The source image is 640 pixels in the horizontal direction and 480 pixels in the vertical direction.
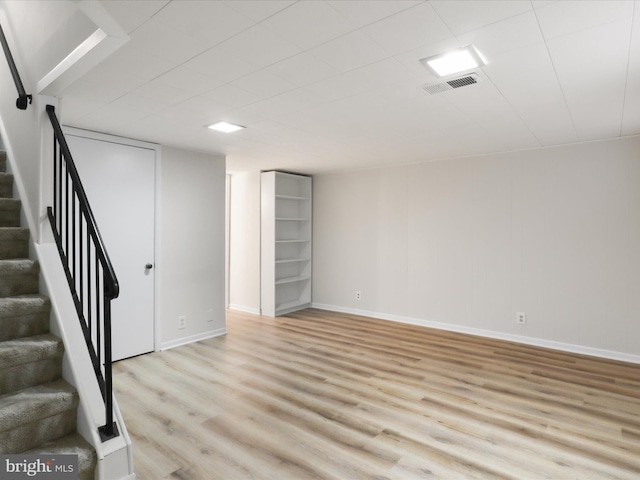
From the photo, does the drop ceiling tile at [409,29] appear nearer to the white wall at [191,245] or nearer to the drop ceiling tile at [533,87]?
the drop ceiling tile at [533,87]

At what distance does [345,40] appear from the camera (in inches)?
82.7

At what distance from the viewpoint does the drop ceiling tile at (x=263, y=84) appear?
2.58 metres

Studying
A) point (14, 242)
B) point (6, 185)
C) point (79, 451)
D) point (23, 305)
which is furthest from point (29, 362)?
point (6, 185)

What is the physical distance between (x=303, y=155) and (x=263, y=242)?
6.07ft

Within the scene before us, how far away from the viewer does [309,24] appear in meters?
1.94

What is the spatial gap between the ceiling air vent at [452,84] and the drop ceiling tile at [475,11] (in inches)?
26.0

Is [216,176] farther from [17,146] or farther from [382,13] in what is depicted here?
[382,13]

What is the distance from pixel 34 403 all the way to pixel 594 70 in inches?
145

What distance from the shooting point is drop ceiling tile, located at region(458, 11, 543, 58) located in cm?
191

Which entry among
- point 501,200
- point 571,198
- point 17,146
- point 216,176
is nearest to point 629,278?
point 571,198

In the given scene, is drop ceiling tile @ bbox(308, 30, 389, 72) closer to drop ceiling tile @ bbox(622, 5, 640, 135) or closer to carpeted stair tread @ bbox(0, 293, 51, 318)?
drop ceiling tile @ bbox(622, 5, 640, 135)

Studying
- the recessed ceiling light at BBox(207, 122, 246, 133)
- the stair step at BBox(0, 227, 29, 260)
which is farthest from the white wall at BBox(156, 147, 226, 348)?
the stair step at BBox(0, 227, 29, 260)

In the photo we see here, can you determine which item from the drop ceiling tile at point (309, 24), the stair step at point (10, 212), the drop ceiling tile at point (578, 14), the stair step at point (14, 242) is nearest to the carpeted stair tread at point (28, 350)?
the stair step at point (14, 242)

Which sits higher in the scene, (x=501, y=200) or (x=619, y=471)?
(x=501, y=200)
